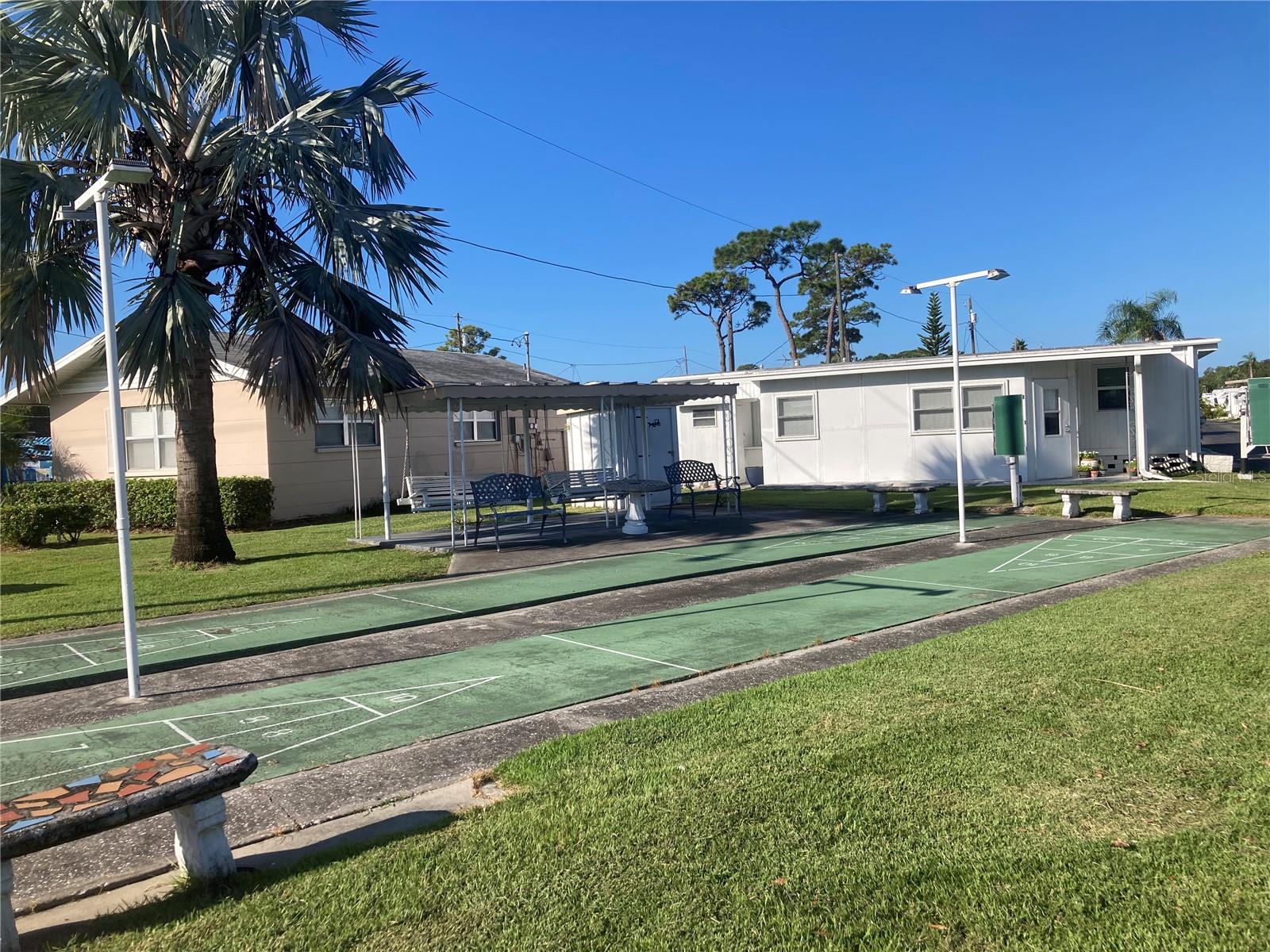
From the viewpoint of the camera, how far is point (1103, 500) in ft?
58.6

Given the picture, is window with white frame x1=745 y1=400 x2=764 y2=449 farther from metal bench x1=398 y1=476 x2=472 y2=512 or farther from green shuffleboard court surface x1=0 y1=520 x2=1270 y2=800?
green shuffleboard court surface x1=0 y1=520 x2=1270 y2=800

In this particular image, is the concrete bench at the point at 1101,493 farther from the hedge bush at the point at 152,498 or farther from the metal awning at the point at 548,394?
the hedge bush at the point at 152,498

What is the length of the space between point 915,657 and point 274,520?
702 inches

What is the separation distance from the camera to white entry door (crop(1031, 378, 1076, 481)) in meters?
22.7

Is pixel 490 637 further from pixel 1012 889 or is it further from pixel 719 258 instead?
pixel 719 258

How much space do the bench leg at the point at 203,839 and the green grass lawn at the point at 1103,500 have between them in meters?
16.2

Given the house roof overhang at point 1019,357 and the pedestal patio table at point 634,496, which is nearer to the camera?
the pedestal patio table at point 634,496

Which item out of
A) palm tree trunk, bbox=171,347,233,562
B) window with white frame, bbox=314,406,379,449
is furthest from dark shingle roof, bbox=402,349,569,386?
palm tree trunk, bbox=171,347,233,562

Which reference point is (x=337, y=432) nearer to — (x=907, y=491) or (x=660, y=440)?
(x=660, y=440)

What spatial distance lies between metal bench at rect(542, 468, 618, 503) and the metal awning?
1.44m

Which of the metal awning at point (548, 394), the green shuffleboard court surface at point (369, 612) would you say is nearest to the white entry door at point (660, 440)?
the metal awning at point (548, 394)

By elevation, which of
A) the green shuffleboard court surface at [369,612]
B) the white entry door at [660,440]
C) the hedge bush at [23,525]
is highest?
the white entry door at [660,440]

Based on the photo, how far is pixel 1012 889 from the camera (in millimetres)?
3352

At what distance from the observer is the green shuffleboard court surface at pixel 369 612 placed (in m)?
7.90
